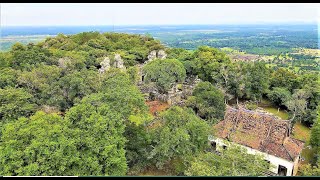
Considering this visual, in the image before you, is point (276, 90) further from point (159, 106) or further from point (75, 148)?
point (75, 148)

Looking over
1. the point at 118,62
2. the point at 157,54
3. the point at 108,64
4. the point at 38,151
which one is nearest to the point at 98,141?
the point at 38,151

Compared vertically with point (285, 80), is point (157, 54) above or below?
above

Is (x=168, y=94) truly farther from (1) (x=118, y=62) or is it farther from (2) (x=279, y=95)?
(2) (x=279, y=95)

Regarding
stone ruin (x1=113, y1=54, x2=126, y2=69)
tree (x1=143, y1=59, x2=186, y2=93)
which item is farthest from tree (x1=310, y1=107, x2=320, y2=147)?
stone ruin (x1=113, y1=54, x2=126, y2=69)

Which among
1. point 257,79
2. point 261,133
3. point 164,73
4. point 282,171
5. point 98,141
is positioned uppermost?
point 164,73

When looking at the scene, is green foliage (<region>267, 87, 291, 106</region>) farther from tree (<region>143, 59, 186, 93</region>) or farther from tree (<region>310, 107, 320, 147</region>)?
tree (<region>310, 107, 320, 147</region>)

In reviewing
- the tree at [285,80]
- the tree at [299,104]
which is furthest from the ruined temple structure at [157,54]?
the tree at [299,104]

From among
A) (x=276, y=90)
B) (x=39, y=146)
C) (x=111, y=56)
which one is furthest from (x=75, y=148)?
(x=276, y=90)

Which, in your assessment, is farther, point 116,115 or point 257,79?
point 257,79
